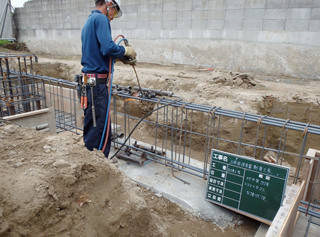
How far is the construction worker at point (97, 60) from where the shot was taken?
337 cm

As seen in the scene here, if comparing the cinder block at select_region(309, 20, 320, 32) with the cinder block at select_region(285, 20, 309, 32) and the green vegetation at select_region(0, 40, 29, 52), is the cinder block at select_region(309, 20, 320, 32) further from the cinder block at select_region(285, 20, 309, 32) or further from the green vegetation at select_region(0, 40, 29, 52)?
the green vegetation at select_region(0, 40, 29, 52)

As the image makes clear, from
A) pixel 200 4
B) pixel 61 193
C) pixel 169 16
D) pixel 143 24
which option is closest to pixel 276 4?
pixel 200 4

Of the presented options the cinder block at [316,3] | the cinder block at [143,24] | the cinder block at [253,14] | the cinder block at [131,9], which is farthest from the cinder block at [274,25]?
the cinder block at [131,9]

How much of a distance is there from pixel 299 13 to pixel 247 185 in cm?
731

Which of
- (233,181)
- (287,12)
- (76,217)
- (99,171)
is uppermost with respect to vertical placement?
(287,12)

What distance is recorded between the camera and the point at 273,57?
870 centimetres

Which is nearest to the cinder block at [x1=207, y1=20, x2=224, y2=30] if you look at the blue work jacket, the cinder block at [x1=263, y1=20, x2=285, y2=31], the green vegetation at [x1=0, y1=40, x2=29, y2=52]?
the cinder block at [x1=263, y1=20, x2=285, y2=31]

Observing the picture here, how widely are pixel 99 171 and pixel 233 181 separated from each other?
186 cm

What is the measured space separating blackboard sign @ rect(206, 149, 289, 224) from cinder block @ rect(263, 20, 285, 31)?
7025 mm

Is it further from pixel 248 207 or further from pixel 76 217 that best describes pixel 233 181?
pixel 76 217

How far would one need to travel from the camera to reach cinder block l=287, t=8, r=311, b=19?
796 cm

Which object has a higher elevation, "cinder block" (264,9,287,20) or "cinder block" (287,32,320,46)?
"cinder block" (264,9,287,20)

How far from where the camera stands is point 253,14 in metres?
8.77

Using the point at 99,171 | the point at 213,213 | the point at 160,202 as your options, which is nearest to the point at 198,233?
the point at 213,213
